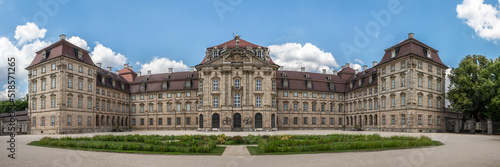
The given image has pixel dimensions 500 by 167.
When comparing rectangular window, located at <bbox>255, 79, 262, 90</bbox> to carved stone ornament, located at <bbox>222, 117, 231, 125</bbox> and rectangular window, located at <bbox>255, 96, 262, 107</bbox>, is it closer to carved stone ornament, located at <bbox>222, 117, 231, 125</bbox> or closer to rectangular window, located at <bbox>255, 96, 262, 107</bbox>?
rectangular window, located at <bbox>255, 96, 262, 107</bbox>

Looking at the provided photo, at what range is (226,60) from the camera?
59719 mm

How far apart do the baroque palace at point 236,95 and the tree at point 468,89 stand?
146 inches

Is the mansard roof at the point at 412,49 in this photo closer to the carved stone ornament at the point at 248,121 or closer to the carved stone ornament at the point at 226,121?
the carved stone ornament at the point at 248,121

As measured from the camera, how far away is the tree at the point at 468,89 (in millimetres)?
49156

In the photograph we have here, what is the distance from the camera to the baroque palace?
52.7 metres

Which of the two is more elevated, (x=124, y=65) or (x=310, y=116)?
(x=124, y=65)

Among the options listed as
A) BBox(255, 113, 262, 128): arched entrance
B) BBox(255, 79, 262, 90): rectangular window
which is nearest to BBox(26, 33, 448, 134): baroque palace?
BBox(255, 79, 262, 90): rectangular window

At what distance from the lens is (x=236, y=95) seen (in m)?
59.0

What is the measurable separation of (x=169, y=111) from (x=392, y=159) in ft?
194

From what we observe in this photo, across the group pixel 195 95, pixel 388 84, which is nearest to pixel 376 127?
pixel 388 84

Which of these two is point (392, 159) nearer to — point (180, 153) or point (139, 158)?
point (180, 153)

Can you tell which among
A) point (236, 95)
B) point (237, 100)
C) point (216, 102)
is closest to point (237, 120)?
point (237, 100)

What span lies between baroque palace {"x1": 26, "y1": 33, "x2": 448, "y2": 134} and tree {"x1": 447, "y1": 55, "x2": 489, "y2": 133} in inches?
146

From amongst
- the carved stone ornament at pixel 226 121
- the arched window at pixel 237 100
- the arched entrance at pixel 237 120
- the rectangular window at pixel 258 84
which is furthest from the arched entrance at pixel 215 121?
the rectangular window at pixel 258 84
